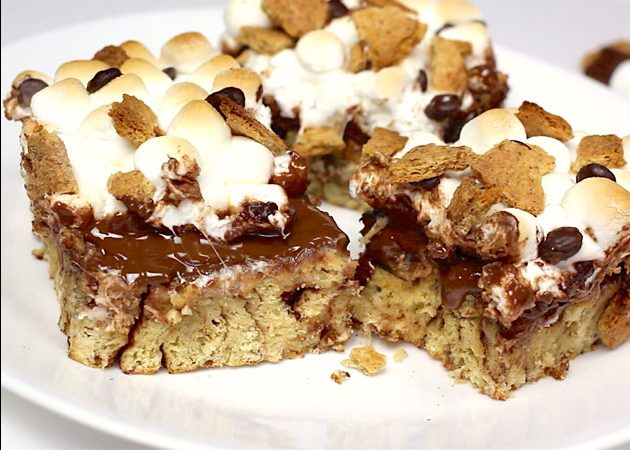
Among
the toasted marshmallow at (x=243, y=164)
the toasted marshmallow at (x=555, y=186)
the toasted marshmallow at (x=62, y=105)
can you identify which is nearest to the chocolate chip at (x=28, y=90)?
the toasted marshmallow at (x=62, y=105)

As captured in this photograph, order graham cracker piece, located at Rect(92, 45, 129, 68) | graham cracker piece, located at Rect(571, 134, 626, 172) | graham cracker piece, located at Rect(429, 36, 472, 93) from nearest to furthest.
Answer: graham cracker piece, located at Rect(571, 134, 626, 172), graham cracker piece, located at Rect(92, 45, 129, 68), graham cracker piece, located at Rect(429, 36, 472, 93)

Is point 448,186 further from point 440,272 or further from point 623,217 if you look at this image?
point 623,217

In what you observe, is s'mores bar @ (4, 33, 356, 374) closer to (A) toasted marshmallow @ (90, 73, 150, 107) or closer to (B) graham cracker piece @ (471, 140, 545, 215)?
(A) toasted marshmallow @ (90, 73, 150, 107)

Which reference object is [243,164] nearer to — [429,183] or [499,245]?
[429,183]

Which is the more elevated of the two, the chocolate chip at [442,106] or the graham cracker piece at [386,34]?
the graham cracker piece at [386,34]

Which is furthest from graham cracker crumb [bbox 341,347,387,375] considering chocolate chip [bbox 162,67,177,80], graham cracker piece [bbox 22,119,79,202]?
chocolate chip [bbox 162,67,177,80]

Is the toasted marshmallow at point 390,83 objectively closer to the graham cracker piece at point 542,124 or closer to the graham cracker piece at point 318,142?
the graham cracker piece at point 318,142
